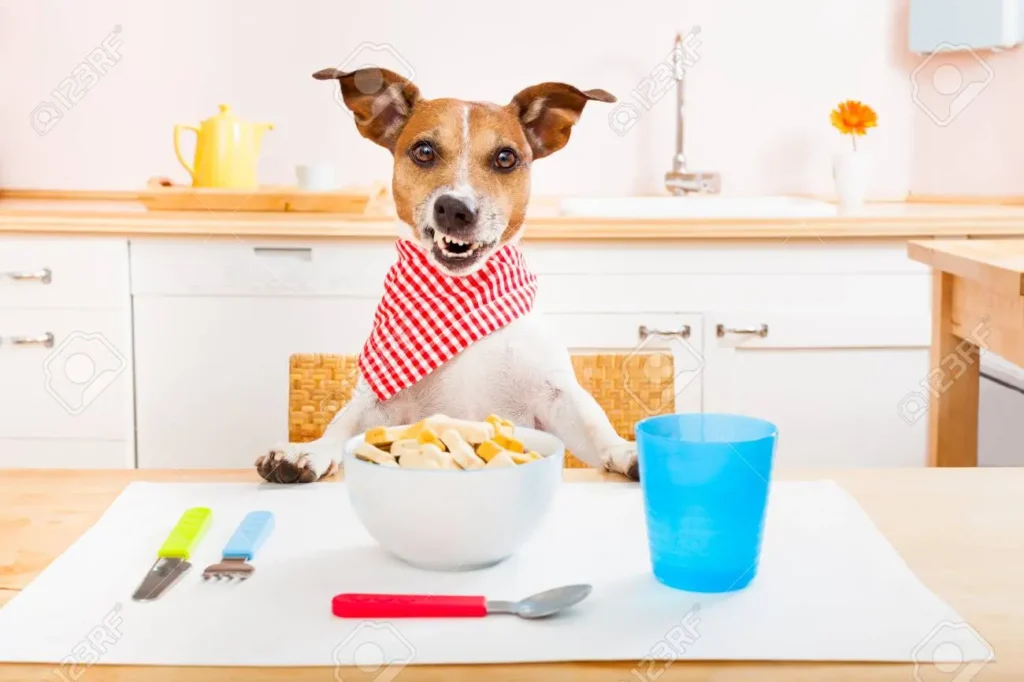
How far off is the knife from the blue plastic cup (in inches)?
12.7

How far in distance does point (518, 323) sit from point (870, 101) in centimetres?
192

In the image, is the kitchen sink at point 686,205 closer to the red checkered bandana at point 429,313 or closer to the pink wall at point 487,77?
the pink wall at point 487,77

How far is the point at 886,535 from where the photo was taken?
0.84 m

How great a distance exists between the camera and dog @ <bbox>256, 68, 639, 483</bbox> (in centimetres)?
126

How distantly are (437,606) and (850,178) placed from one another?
2.16m

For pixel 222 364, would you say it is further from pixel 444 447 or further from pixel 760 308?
pixel 444 447

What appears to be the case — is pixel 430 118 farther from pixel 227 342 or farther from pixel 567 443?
pixel 227 342

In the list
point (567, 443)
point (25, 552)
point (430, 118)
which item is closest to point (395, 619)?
point (25, 552)

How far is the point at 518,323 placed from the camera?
1300 millimetres

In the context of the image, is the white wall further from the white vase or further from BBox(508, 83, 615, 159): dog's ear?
BBox(508, 83, 615, 159): dog's ear
